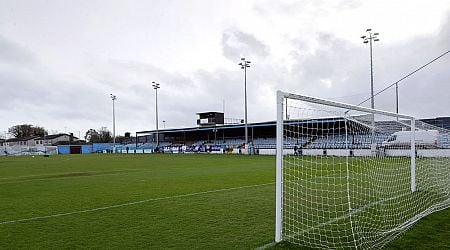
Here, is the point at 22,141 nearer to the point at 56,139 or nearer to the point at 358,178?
the point at 56,139

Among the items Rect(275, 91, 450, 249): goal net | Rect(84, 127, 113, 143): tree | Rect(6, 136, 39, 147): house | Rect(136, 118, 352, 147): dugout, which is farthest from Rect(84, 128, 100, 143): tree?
Rect(275, 91, 450, 249): goal net

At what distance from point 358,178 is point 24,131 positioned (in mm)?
123119

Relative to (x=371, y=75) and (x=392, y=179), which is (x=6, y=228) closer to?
(x=392, y=179)

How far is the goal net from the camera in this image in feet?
20.6

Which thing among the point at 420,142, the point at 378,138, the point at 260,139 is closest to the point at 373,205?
the point at 378,138

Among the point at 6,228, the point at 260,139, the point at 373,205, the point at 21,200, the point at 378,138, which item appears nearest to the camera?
the point at 6,228

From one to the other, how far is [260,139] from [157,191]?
53536 millimetres

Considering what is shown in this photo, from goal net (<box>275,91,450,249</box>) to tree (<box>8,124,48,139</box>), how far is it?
11930 centimetres

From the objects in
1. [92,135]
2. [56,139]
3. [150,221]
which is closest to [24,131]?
[56,139]

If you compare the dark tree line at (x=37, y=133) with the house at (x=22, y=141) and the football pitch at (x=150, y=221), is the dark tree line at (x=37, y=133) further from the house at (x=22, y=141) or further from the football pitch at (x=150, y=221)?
the football pitch at (x=150, y=221)

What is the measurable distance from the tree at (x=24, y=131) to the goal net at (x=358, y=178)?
391ft

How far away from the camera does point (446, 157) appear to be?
1316cm

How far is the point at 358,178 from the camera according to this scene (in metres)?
12.2

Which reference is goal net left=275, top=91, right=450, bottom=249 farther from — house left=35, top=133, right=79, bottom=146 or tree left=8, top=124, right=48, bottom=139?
tree left=8, top=124, right=48, bottom=139
